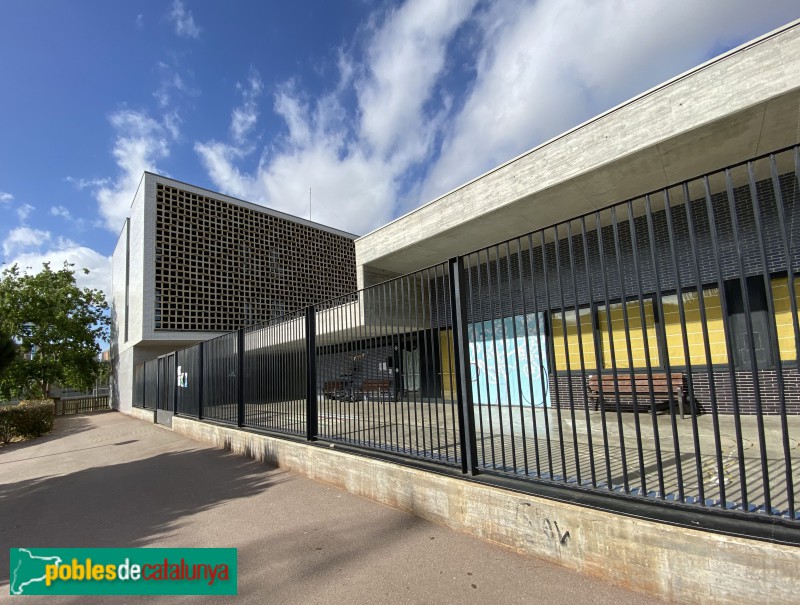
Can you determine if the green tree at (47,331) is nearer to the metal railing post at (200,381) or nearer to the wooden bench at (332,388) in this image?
the metal railing post at (200,381)

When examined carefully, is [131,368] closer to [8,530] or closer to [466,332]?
[8,530]

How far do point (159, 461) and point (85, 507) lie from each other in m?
2.97

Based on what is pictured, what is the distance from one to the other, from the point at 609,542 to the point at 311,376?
479 cm

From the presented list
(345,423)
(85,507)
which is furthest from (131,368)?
(345,423)

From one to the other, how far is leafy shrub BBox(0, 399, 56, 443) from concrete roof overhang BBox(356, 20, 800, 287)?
50.7 feet

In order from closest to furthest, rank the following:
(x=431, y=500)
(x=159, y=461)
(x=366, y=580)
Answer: (x=366, y=580), (x=431, y=500), (x=159, y=461)

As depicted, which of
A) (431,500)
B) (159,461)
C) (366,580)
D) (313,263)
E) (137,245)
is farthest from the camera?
(313,263)

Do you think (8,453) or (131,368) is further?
(131,368)

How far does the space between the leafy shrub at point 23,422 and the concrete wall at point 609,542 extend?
1617 centimetres

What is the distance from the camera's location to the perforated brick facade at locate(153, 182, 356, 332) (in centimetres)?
2225

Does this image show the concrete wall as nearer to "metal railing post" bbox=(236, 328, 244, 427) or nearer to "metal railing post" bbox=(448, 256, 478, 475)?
"metal railing post" bbox=(448, 256, 478, 475)

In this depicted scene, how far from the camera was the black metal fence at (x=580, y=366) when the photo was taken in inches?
123

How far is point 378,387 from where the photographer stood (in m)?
5.70

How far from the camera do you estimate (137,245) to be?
23062 mm
